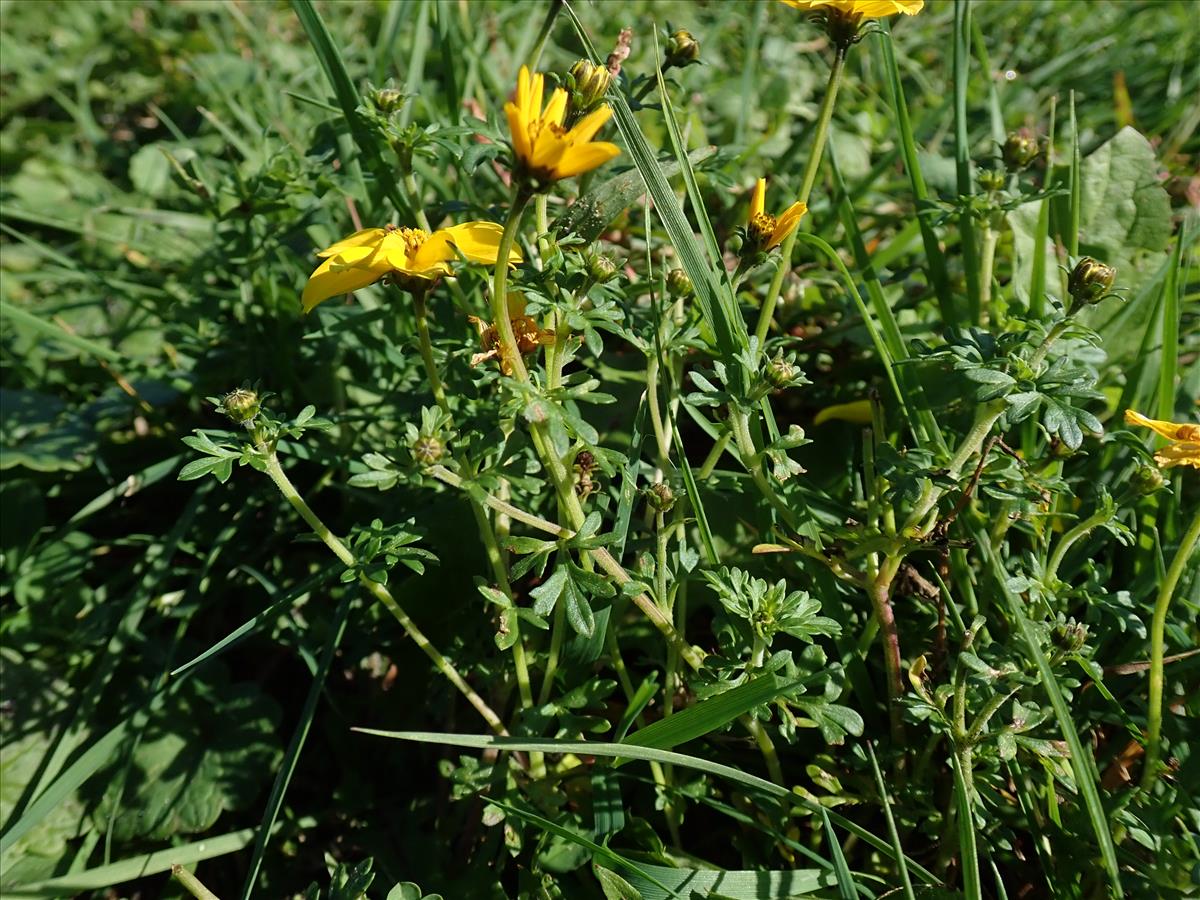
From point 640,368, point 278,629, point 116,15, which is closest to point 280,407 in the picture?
point 278,629

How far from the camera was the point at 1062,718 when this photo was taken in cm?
115

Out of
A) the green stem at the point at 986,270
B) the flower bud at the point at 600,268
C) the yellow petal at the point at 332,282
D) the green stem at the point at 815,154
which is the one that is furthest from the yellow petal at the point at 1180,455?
the yellow petal at the point at 332,282

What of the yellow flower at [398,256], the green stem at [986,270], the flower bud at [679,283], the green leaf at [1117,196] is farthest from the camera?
the green leaf at [1117,196]

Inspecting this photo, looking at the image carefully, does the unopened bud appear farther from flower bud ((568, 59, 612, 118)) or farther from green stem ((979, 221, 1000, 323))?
green stem ((979, 221, 1000, 323))

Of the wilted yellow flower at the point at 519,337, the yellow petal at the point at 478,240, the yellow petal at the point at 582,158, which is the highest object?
the yellow petal at the point at 582,158

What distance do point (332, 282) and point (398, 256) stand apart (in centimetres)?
11

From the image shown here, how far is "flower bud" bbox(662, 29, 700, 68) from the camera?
1.53 m

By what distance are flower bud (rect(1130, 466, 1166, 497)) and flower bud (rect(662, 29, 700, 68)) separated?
3.12 ft

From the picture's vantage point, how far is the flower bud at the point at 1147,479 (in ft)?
4.40

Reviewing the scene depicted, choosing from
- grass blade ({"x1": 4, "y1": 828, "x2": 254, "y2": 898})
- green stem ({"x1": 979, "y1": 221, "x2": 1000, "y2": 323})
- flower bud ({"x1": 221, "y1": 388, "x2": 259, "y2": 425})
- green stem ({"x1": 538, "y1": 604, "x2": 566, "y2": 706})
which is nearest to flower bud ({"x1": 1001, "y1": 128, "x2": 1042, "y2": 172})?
green stem ({"x1": 979, "y1": 221, "x2": 1000, "y2": 323})

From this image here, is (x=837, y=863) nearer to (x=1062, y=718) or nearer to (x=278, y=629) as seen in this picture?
(x=1062, y=718)

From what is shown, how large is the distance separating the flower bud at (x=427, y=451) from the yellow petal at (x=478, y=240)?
296mm

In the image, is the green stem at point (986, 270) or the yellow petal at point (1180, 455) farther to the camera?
the green stem at point (986, 270)

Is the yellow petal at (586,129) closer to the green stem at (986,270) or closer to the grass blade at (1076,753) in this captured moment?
the grass blade at (1076,753)
